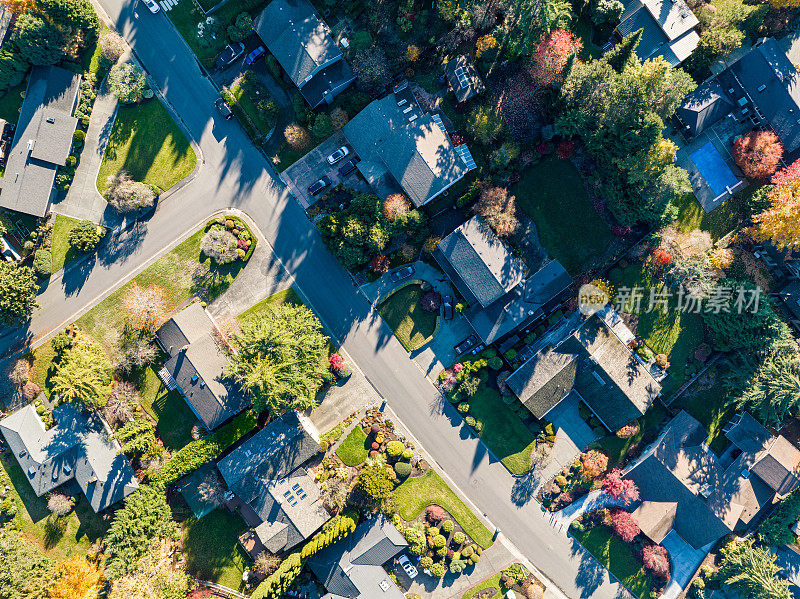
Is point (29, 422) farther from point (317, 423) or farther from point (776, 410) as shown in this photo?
Answer: point (776, 410)

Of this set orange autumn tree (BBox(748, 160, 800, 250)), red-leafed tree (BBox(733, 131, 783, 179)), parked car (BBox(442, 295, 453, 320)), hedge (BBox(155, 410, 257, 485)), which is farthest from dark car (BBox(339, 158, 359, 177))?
orange autumn tree (BBox(748, 160, 800, 250))

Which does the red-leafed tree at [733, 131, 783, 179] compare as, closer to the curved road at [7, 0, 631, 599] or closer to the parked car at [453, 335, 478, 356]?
the parked car at [453, 335, 478, 356]

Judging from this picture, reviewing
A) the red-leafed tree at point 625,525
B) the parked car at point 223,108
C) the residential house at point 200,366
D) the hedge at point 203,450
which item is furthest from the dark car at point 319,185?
the red-leafed tree at point 625,525

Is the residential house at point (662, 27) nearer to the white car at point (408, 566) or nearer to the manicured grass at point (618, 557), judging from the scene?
the manicured grass at point (618, 557)

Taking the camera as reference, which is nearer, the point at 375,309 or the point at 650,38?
the point at 650,38

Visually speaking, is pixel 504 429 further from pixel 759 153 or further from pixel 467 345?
pixel 759 153

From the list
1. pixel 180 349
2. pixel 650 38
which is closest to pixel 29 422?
pixel 180 349

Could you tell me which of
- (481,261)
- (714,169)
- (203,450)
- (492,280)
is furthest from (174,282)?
(714,169)
